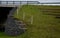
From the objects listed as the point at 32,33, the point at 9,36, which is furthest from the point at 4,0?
the point at 32,33

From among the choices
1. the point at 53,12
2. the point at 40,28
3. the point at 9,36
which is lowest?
the point at 9,36

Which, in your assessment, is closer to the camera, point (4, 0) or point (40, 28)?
point (40, 28)

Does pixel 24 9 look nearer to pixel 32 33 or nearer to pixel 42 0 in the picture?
pixel 32 33

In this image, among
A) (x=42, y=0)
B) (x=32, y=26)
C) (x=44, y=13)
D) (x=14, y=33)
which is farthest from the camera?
(x=42, y=0)

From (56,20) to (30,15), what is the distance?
4.79 ft

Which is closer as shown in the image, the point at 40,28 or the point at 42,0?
the point at 40,28

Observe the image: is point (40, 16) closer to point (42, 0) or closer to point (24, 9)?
point (24, 9)

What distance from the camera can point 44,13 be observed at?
10.8m

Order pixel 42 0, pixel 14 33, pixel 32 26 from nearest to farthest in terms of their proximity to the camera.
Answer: pixel 32 26, pixel 14 33, pixel 42 0

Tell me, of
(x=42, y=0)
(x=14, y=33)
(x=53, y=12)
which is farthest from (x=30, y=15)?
(x=42, y=0)

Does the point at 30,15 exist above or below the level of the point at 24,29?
above

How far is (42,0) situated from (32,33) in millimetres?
5653

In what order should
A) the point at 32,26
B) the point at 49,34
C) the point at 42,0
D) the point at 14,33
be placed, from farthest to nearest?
1. the point at 42,0
2. the point at 14,33
3. the point at 32,26
4. the point at 49,34

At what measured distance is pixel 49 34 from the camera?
9.45 meters
